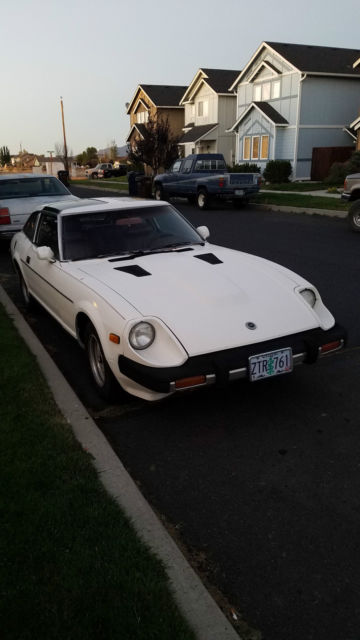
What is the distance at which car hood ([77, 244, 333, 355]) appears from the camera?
361cm

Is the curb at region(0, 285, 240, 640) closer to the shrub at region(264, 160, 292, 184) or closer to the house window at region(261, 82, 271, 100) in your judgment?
the shrub at region(264, 160, 292, 184)

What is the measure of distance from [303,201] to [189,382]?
680 inches

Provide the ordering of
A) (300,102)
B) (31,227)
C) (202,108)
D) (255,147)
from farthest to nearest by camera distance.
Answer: (202,108) < (255,147) < (300,102) < (31,227)

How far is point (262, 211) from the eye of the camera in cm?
1919

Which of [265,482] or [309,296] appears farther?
[309,296]

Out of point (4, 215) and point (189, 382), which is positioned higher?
point (4, 215)

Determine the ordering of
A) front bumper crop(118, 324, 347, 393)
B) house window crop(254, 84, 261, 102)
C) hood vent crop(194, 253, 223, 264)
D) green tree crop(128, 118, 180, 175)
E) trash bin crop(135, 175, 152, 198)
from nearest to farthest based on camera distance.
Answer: front bumper crop(118, 324, 347, 393)
hood vent crop(194, 253, 223, 264)
trash bin crop(135, 175, 152, 198)
house window crop(254, 84, 261, 102)
green tree crop(128, 118, 180, 175)

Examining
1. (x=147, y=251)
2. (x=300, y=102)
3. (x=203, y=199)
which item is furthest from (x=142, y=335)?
(x=300, y=102)

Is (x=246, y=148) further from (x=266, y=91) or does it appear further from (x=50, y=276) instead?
(x=50, y=276)

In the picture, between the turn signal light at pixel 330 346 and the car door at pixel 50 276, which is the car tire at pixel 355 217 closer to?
the car door at pixel 50 276

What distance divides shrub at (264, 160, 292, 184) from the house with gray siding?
192 cm

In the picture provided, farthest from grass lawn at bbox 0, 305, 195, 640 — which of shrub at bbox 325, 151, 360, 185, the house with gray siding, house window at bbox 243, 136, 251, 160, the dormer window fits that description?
house window at bbox 243, 136, 251, 160

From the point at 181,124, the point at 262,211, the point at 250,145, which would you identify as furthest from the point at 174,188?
the point at 181,124

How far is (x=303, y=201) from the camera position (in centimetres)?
1941
